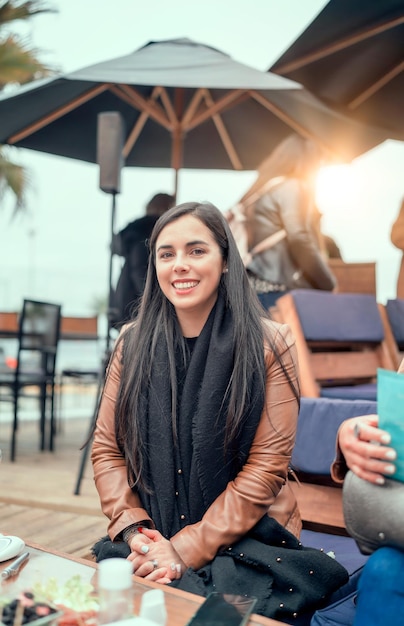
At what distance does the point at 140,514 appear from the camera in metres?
1.80

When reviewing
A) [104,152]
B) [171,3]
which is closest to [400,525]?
[104,152]

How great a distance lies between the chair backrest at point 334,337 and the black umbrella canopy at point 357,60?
2025 mm

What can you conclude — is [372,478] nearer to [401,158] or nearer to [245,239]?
[245,239]

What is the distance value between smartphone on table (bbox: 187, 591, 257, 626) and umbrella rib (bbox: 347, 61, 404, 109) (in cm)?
466

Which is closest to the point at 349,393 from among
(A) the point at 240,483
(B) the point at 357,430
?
(A) the point at 240,483

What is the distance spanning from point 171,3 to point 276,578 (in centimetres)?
1677

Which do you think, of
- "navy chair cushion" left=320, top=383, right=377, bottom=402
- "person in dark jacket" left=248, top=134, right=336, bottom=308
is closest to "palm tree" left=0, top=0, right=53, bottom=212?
"person in dark jacket" left=248, top=134, right=336, bottom=308

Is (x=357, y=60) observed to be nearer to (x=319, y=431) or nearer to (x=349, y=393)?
(x=349, y=393)

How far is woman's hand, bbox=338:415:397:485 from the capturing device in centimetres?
120

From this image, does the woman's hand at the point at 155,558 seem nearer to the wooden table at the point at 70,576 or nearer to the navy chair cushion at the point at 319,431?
the wooden table at the point at 70,576

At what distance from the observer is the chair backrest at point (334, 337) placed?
11.4 ft

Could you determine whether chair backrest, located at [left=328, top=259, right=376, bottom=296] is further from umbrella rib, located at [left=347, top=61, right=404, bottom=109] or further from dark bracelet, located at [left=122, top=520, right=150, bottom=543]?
dark bracelet, located at [left=122, top=520, right=150, bottom=543]

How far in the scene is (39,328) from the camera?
5.07 m

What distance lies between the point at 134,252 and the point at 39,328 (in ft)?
4.01
